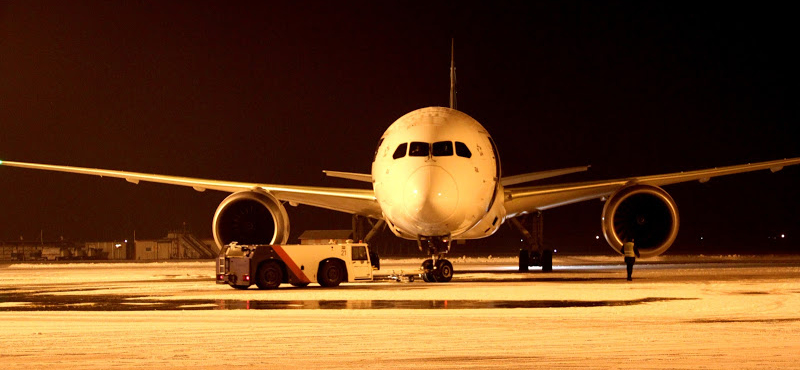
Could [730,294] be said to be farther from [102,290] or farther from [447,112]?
[102,290]

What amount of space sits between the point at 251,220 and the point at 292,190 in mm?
→ 1790

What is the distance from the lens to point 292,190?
27.1 meters

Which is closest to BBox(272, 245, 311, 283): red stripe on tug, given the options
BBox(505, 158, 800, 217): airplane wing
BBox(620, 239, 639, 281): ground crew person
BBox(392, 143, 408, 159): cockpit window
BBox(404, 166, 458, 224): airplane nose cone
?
BBox(404, 166, 458, 224): airplane nose cone

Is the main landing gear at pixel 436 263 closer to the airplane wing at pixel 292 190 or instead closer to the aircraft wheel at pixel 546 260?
the airplane wing at pixel 292 190

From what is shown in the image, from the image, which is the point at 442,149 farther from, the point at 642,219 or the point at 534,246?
the point at 534,246

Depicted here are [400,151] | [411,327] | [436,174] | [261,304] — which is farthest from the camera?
[400,151]

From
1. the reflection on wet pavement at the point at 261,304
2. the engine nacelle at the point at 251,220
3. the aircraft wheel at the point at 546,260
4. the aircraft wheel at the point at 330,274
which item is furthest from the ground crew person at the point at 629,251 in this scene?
the engine nacelle at the point at 251,220

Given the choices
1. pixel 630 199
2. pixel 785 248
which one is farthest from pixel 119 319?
pixel 785 248

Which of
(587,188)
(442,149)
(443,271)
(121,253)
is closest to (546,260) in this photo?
(587,188)

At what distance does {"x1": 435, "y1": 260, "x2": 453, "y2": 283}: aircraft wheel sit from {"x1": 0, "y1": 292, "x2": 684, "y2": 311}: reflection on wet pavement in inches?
259

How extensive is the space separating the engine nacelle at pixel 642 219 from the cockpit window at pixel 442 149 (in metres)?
5.47

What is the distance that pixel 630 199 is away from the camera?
85.6 ft

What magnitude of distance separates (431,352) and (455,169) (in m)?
12.7

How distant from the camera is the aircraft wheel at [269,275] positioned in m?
21.3
